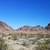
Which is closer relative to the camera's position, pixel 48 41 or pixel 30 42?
pixel 48 41

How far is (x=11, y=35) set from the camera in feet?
112

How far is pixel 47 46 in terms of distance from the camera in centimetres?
2472

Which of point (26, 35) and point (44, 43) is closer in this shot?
point (44, 43)

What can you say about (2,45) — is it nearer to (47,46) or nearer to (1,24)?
(47,46)

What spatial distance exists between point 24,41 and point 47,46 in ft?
18.9

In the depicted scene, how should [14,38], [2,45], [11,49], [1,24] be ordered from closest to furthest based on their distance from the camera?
[11,49] < [2,45] < [14,38] < [1,24]

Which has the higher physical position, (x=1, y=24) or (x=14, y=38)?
(x=1, y=24)

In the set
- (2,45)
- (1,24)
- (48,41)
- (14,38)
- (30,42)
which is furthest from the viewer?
(1,24)

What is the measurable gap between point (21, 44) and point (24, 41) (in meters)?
1.02

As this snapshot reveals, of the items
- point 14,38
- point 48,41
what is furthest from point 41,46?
point 14,38

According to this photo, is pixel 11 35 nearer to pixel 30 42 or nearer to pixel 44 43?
pixel 30 42

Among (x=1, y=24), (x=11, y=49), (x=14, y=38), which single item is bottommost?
(x=11, y=49)

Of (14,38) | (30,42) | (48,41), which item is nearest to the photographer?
(48,41)

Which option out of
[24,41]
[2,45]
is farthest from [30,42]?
[2,45]
